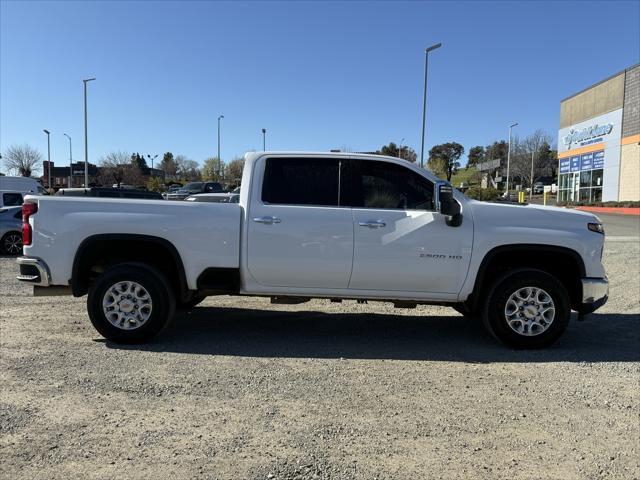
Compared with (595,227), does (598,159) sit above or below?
above

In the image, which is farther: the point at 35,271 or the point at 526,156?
the point at 526,156

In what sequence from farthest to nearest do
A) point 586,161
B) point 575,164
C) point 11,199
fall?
point 575,164
point 586,161
point 11,199

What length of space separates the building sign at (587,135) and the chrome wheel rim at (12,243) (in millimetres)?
39659

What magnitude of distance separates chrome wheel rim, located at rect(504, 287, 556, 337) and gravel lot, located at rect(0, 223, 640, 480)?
27 cm

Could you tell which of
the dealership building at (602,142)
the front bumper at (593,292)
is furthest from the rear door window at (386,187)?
the dealership building at (602,142)

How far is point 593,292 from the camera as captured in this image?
541cm

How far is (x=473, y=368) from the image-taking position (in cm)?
494

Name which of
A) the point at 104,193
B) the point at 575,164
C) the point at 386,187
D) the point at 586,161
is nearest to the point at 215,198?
the point at 104,193

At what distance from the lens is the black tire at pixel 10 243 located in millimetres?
12867

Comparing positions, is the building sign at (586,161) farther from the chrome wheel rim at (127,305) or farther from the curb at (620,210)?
the chrome wheel rim at (127,305)

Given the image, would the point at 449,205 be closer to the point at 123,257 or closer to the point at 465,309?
the point at 465,309

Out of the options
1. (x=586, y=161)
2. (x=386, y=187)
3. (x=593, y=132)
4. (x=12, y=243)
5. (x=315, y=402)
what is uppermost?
(x=593, y=132)

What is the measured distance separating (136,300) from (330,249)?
211 cm

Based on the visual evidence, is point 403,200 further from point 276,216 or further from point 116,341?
point 116,341
